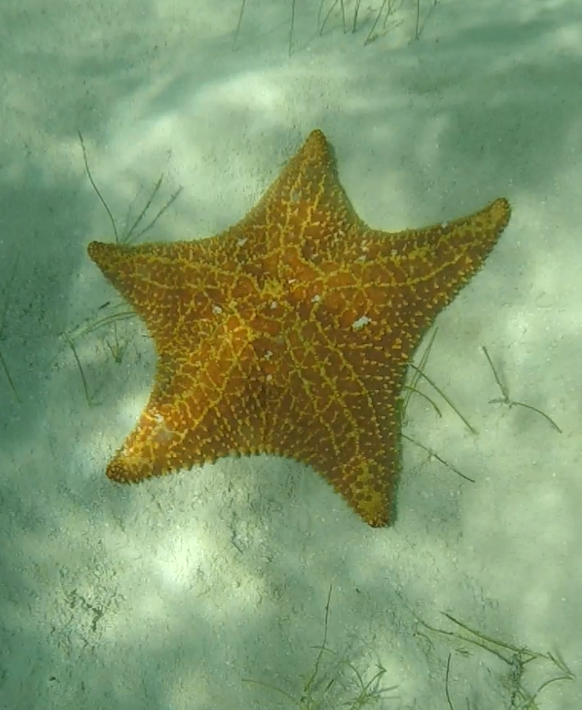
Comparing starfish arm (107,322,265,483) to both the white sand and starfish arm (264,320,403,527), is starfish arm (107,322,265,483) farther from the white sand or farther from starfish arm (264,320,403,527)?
the white sand

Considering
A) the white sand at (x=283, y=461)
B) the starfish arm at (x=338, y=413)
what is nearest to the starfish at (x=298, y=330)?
the starfish arm at (x=338, y=413)

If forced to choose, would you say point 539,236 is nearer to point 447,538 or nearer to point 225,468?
point 447,538

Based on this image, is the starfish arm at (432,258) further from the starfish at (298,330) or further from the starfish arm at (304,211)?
the starfish arm at (304,211)

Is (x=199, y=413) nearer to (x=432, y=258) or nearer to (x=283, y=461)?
(x=283, y=461)

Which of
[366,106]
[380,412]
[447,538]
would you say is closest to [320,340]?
[380,412]

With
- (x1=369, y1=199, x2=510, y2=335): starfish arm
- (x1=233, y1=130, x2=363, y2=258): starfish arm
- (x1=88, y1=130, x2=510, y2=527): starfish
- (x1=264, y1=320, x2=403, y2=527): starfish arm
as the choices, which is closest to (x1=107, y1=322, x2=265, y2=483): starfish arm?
(x1=88, y1=130, x2=510, y2=527): starfish

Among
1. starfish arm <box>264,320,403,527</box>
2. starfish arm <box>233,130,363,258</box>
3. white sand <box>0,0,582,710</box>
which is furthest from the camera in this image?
white sand <box>0,0,582,710</box>
